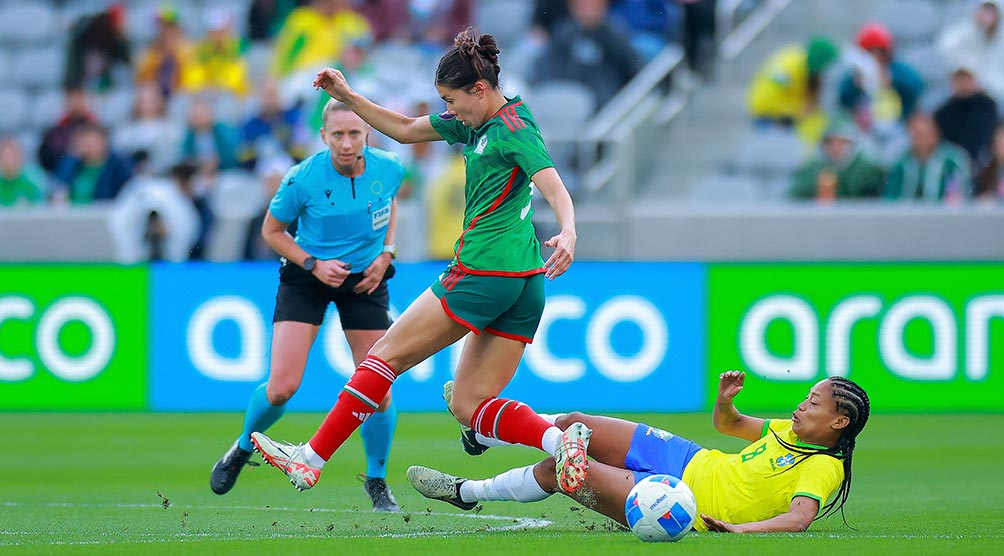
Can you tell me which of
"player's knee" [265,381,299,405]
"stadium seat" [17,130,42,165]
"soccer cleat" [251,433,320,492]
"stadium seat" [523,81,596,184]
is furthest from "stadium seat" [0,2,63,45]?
"soccer cleat" [251,433,320,492]

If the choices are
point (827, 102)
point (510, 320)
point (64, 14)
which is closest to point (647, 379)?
point (827, 102)

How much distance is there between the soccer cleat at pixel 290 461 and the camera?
22.4ft

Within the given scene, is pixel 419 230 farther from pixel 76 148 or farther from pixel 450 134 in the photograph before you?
pixel 450 134

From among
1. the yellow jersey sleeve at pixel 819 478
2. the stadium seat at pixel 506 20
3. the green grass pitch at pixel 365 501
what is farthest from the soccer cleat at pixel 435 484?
the stadium seat at pixel 506 20

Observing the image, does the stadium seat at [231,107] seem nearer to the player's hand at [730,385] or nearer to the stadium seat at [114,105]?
the stadium seat at [114,105]

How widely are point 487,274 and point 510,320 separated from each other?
0.29m

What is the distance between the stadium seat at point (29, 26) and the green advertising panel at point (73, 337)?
7523 mm

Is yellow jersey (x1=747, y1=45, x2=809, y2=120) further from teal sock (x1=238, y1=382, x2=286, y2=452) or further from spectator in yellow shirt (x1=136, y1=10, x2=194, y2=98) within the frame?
teal sock (x1=238, y1=382, x2=286, y2=452)

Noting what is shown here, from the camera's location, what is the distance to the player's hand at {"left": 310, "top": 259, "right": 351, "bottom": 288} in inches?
330

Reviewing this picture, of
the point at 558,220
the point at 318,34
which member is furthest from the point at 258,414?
the point at 318,34

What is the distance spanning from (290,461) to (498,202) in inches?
54.8

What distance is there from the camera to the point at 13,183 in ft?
55.4

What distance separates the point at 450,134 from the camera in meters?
7.19

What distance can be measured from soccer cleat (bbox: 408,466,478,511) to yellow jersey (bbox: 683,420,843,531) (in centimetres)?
101
